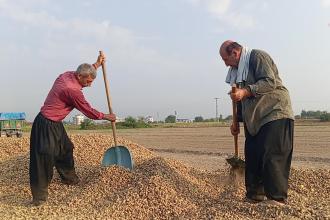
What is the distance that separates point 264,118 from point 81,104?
217 centimetres

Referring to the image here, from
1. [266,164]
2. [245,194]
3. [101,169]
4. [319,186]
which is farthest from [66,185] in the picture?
[319,186]

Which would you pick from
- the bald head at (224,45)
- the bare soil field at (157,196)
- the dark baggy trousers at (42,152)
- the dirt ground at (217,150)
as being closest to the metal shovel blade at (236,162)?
the bare soil field at (157,196)

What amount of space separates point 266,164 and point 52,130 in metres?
2.60

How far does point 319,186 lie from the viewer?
595 cm

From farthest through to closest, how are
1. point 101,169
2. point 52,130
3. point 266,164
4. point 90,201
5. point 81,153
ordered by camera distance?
point 81,153
point 101,169
point 52,130
point 90,201
point 266,164

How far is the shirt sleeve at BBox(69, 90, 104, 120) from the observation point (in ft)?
17.9

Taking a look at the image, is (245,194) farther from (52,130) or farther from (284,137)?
(52,130)

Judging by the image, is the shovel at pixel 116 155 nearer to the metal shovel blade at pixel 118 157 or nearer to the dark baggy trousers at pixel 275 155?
the metal shovel blade at pixel 118 157

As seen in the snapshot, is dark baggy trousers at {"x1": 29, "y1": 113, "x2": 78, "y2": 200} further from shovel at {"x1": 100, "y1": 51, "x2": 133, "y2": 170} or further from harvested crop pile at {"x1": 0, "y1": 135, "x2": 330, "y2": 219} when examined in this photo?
shovel at {"x1": 100, "y1": 51, "x2": 133, "y2": 170}

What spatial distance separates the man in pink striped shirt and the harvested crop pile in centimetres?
28

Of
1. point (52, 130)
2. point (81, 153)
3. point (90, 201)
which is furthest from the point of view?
point (81, 153)

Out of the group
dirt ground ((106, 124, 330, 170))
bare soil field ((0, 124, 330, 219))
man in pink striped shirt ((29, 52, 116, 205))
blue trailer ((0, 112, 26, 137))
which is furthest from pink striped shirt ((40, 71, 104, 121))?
blue trailer ((0, 112, 26, 137))

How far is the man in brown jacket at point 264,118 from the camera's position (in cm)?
465

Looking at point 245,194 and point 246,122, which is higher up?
point 246,122
